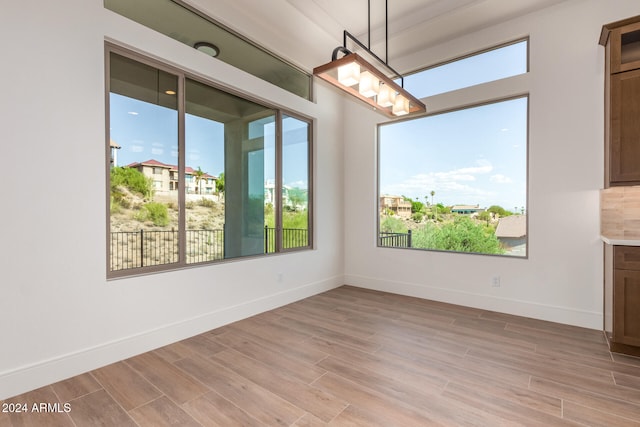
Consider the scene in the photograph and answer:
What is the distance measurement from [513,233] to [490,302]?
89 cm

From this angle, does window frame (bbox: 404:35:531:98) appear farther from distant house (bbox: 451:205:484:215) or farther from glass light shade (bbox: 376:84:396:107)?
glass light shade (bbox: 376:84:396:107)

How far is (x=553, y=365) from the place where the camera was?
249 cm

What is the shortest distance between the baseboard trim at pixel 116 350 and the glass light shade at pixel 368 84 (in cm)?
261

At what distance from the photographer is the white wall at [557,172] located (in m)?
3.26

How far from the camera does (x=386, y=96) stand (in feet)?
9.09

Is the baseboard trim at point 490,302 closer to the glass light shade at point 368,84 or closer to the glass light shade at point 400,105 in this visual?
the glass light shade at point 400,105

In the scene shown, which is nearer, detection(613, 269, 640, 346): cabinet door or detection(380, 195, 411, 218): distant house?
detection(613, 269, 640, 346): cabinet door

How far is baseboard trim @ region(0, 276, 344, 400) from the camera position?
2.11m

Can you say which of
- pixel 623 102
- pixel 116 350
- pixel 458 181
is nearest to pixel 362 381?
pixel 116 350

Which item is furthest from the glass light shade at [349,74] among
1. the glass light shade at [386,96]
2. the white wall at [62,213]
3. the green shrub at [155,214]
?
the green shrub at [155,214]

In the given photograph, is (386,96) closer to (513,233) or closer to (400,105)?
(400,105)

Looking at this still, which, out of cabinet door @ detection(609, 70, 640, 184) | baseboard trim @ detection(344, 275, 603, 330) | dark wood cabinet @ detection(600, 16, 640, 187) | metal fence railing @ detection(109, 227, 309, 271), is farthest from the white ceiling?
baseboard trim @ detection(344, 275, 603, 330)

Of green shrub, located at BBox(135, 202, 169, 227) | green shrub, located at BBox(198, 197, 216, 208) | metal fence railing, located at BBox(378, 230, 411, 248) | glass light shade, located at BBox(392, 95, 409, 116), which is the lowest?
metal fence railing, located at BBox(378, 230, 411, 248)

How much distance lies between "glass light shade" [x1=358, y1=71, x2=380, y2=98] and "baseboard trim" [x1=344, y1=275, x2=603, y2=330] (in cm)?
290
